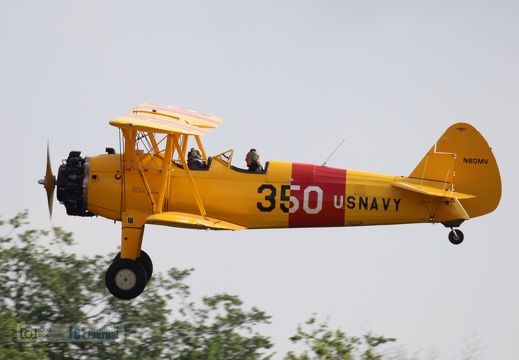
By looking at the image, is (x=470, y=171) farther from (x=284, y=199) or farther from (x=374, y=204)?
(x=284, y=199)

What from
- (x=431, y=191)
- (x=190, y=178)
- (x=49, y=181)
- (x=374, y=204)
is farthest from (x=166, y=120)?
(x=431, y=191)

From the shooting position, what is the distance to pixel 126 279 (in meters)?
16.9

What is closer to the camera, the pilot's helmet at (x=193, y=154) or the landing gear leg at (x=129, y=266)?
the landing gear leg at (x=129, y=266)

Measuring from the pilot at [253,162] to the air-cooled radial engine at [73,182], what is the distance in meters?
2.24

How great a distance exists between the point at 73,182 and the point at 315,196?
3.36m

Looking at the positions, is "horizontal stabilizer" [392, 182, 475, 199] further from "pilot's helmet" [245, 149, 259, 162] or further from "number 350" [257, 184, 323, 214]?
"pilot's helmet" [245, 149, 259, 162]

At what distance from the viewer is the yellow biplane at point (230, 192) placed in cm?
1698

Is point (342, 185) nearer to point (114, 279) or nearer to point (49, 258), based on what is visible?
point (114, 279)

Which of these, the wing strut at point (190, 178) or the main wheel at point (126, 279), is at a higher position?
the wing strut at point (190, 178)

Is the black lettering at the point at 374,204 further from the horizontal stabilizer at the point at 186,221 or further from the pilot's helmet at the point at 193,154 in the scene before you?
the pilot's helmet at the point at 193,154

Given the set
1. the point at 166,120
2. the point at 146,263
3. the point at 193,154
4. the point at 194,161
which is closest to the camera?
the point at 166,120

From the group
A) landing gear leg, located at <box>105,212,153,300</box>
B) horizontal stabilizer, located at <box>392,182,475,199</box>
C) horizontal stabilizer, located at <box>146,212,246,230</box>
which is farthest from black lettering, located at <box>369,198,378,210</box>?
landing gear leg, located at <box>105,212,153,300</box>

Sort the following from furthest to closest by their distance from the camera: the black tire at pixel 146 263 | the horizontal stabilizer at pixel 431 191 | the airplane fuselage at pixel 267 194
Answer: the black tire at pixel 146 263 → the horizontal stabilizer at pixel 431 191 → the airplane fuselage at pixel 267 194

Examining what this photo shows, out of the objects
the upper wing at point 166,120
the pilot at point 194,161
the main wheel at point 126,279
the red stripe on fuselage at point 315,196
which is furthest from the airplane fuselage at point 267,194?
the main wheel at point 126,279
